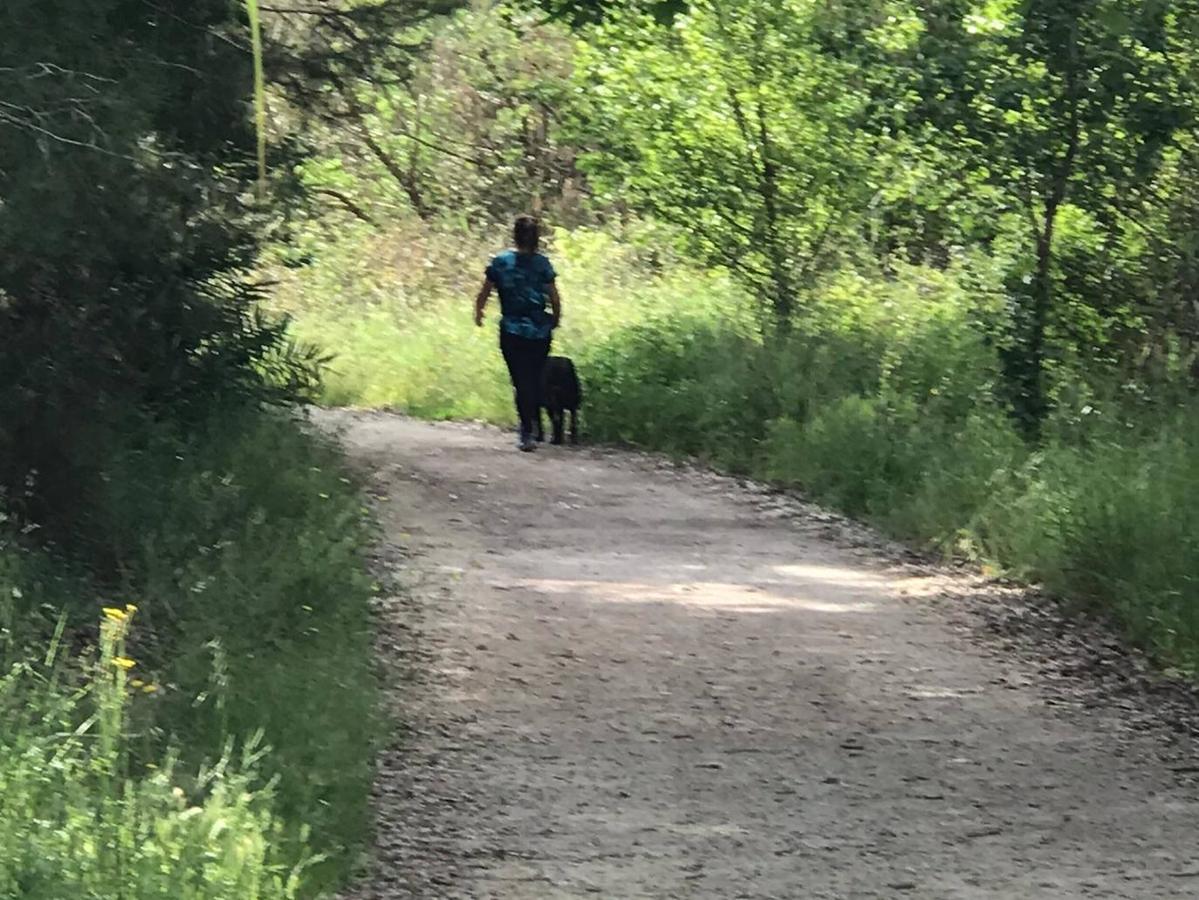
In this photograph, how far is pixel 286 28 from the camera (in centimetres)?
1175

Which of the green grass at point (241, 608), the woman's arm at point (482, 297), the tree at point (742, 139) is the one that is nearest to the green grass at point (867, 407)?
the tree at point (742, 139)

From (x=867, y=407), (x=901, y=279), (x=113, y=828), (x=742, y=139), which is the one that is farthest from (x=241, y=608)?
(x=901, y=279)

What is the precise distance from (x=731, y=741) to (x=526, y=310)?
838cm

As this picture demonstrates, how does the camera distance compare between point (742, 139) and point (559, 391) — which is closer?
point (559, 391)

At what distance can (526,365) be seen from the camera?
15266mm

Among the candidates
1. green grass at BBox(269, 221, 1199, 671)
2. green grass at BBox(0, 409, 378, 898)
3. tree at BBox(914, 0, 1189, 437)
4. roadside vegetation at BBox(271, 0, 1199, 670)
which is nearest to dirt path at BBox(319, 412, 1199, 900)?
green grass at BBox(0, 409, 378, 898)

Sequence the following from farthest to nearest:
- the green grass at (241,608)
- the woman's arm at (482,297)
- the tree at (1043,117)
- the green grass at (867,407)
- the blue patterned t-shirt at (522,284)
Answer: the woman's arm at (482,297)
the blue patterned t-shirt at (522,284)
the tree at (1043,117)
the green grass at (867,407)
the green grass at (241,608)

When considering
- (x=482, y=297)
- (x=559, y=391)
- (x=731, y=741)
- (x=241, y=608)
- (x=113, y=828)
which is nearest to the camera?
(x=113, y=828)

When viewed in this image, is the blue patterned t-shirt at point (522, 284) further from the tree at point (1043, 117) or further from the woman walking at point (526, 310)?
the tree at point (1043, 117)

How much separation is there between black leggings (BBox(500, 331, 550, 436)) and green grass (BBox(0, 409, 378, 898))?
3.38 metres

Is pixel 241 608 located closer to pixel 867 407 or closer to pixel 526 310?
pixel 867 407

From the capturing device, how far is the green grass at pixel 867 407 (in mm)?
9352

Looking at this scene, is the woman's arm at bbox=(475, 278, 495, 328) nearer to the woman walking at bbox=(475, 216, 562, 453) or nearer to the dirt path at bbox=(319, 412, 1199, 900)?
the woman walking at bbox=(475, 216, 562, 453)

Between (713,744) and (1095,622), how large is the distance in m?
2.94
